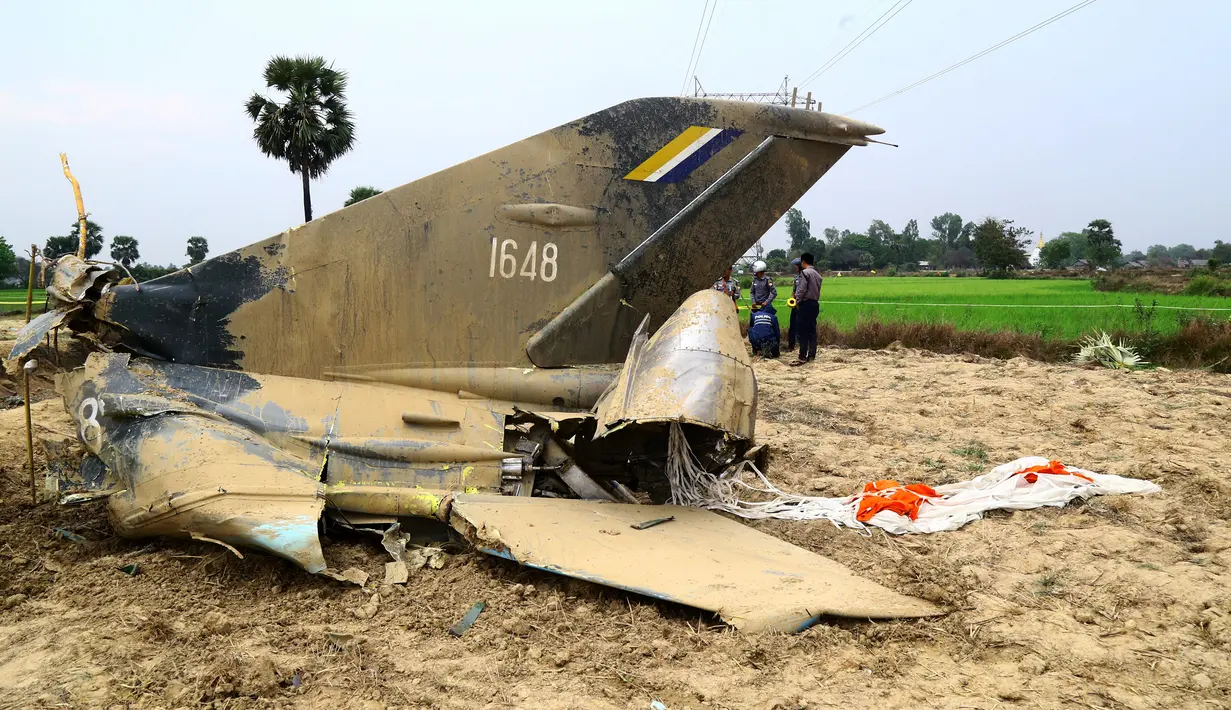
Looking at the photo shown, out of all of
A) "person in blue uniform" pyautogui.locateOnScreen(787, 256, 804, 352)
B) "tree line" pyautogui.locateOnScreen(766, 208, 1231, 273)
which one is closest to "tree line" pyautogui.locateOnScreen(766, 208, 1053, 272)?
"tree line" pyautogui.locateOnScreen(766, 208, 1231, 273)

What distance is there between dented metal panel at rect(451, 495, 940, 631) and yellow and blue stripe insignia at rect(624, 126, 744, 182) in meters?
2.06

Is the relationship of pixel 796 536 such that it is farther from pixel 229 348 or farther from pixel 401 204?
pixel 229 348

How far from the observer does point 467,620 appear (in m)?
3.23

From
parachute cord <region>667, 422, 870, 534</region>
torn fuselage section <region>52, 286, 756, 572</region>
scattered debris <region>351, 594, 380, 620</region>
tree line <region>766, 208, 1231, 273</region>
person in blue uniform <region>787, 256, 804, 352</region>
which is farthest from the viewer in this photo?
tree line <region>766, 208, 1231, 273</region>

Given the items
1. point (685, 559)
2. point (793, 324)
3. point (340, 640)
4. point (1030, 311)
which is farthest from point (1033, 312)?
point (340, 640)

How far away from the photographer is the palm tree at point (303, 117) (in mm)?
17984

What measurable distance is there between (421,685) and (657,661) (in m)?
0.89

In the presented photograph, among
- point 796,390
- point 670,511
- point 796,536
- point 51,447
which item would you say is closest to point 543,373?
point 670,511

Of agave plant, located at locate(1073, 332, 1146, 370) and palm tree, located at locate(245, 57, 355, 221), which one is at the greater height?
palm tree, located at locate(245, 57, 355, 221)

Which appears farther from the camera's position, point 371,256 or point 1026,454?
point 1026,454

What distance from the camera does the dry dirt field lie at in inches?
104

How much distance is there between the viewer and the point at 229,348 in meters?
4.33

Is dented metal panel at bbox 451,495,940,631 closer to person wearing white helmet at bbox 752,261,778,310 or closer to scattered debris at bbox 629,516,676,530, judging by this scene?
scattered debris at bbox 629,516,676,530

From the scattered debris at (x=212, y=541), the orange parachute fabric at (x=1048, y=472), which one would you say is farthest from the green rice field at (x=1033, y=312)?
the scattered debris at (x=212, y=541)
